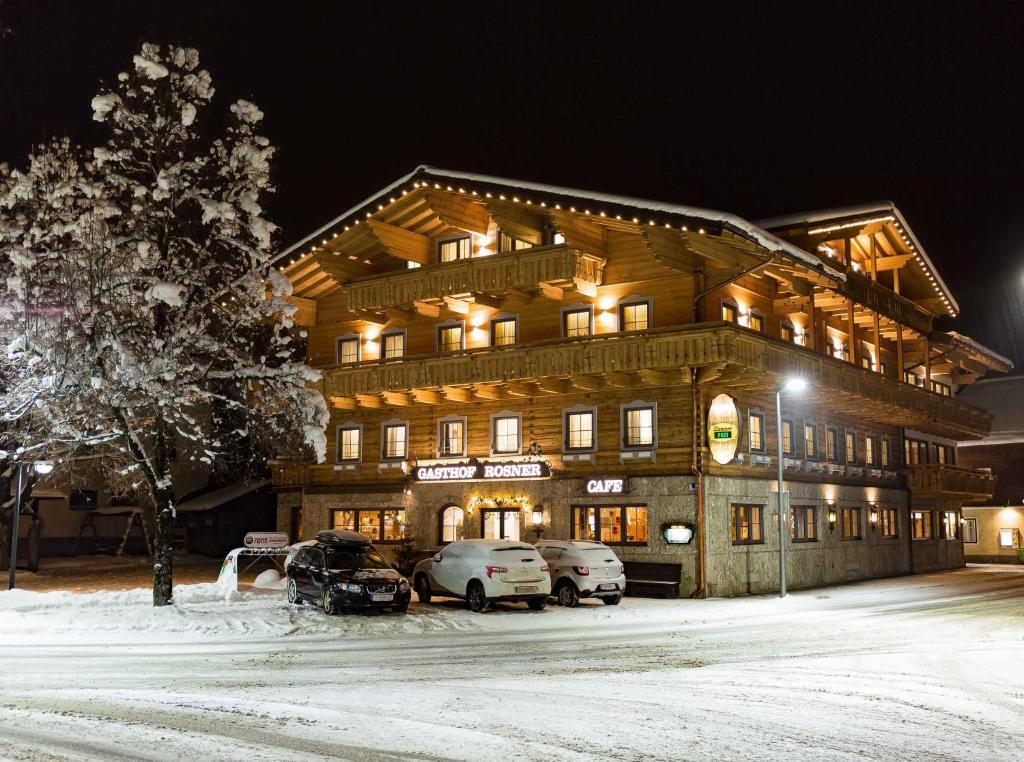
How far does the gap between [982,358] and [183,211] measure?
4147 cm

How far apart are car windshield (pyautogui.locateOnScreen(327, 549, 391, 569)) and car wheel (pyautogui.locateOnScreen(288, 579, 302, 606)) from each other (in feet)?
5.00

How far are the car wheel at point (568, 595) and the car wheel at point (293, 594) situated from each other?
23.1 feet

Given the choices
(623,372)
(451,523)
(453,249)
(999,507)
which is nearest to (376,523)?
(451,523)

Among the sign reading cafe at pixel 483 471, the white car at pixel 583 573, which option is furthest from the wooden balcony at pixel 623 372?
the white car at pixel 583 573

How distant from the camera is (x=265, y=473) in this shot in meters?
46.9

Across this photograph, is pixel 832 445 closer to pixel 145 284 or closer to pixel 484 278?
pixel 484 278

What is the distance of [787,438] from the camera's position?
114 ft

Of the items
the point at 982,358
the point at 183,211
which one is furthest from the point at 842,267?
the point at 183,211

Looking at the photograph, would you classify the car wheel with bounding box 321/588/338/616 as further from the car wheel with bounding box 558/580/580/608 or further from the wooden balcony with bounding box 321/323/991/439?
the wooden balcony with bounding box 321/323/991/439

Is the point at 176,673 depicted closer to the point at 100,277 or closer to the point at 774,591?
the point at 100,277

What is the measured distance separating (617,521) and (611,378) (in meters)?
4.70

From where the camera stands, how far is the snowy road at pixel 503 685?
9.93 m

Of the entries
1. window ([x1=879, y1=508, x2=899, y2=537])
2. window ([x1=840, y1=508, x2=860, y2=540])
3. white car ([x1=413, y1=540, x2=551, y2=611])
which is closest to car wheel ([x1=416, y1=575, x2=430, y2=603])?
white car ([x1=413, y1=540, x2=551, y2=611])

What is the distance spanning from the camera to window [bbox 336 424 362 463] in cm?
3931
